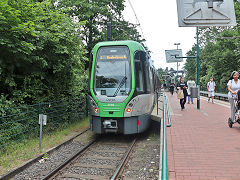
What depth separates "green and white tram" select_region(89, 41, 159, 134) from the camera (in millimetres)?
7480

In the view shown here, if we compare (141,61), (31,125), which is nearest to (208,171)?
(141,61)

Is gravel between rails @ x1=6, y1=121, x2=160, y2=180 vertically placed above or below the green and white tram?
below

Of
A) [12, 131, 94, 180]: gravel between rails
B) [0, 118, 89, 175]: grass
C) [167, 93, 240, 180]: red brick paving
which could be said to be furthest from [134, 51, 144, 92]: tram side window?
[0, 118, 89, 175]: grass

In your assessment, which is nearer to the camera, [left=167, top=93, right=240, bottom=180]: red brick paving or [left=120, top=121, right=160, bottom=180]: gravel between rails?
[left=167, top=93, right=240, bottom=180]: red brick paving

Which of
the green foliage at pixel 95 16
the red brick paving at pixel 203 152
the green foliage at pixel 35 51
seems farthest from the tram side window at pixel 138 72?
the green foliage at pixel 95 16

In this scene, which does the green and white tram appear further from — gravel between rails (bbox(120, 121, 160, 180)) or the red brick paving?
the red brick paving

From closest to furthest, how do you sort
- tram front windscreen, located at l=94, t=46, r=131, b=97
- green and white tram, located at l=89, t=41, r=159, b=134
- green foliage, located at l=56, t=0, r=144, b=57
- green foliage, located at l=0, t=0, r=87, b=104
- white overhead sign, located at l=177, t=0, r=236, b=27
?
1. white overhead sign, located at l=177, t=0, r=236, b=27
2. green foliage, located at l=0, t=0, r=87, b=104
3. green and white tram, located at l=89, t=41, r=159, b=134
4. tram front windscreen, located at l=94, t=46, r=131, b=97
5. green foliage, located at l=56, t=0, r=144, b=57

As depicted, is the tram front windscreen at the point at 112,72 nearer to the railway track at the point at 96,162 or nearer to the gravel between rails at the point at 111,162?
the railway track at the point at 96,162

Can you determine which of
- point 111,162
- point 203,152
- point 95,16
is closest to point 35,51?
point 111,162

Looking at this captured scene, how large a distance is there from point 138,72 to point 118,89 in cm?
96

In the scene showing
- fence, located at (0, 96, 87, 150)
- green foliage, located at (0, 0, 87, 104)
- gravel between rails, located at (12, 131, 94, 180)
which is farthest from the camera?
fence, located at (0, 96, 87, 150)

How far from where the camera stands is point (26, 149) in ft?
20.9

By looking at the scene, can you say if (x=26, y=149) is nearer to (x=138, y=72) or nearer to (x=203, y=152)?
(x=138, y=72)

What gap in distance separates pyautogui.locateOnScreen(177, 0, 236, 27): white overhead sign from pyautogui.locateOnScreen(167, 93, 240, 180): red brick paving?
10.2 feet
